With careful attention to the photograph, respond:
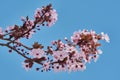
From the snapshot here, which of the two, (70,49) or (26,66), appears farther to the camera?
(26,66)

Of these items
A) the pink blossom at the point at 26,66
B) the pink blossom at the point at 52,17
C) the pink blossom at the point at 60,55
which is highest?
the pink blossom at the point at 52,17

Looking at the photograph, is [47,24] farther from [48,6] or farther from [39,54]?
[39,54]

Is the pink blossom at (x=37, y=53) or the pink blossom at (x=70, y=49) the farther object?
the pink blossom at (x=37, y=53)

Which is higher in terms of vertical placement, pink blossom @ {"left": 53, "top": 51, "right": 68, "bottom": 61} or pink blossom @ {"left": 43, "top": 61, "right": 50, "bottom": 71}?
pink blossom @ {"left": 53, "top": 51, "right": 68, "bottom": 61}

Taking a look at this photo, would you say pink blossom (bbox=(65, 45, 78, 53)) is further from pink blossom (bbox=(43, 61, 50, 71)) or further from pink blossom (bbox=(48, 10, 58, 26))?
pink blossom (bbox=(48, 10, 58, 26))

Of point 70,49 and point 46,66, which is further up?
point 70,49

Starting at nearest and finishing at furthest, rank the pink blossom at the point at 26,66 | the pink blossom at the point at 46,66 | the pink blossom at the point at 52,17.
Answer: the pink blossom at the point at 46,66 < the pink blossom at the point at 26,66 < the pink blossom at the point at 52,17

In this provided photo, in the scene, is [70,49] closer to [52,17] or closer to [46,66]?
[46,66]

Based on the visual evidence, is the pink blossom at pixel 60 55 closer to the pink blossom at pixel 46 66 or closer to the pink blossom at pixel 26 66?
the pink blossom at pixel 46 66

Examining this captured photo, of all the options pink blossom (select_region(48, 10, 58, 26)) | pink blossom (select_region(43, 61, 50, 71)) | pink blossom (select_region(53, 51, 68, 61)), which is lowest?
pink blossom (select_region(43, 61, 50, 71))

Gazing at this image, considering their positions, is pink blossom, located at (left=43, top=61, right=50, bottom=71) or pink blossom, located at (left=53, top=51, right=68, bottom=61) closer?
pink blossom, located at (left=53, top=51, right=68, bottom=61)

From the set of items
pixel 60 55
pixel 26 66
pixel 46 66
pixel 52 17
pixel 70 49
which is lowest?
pixel 46 66

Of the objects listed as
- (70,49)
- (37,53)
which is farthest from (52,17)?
(70,49)

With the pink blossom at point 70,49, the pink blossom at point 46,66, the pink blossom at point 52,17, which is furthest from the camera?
the pink blossom at point 52,17
